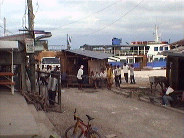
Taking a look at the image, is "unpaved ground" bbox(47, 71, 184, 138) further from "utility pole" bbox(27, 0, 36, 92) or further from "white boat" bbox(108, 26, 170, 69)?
"white boat" bbox(108, 26, 170, 69)

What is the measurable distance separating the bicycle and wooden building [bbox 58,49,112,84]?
41.4ft

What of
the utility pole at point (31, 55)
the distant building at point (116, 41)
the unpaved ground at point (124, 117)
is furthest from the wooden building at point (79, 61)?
the distant building at point (116, 41)

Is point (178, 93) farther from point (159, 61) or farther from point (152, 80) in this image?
point (159, 61)

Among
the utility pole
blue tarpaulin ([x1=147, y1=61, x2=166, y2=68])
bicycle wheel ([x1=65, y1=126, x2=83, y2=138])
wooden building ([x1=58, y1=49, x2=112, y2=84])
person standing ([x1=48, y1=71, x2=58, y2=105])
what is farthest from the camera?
blue tarpaulin ([x1=147, y1=61, x2=166, y2=68])

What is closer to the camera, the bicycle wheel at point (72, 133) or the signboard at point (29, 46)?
the bicycle wheel at point (72, 133)

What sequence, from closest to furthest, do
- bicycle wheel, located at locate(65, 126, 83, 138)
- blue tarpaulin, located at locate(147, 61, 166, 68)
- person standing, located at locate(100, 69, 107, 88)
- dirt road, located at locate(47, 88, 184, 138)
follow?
bicycle wheel, located at locate(65, 126, 83, 138) < dirt road, located at locate(47, 88, 184, 138) < person standing, located at locate(100, 69, 107, 88) < blue tarpaulin, located at locate(147, 61, 166, 68)

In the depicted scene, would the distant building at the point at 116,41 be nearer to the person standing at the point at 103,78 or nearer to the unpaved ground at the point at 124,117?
the person standing at the point at 103,78

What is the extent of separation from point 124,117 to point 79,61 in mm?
12293

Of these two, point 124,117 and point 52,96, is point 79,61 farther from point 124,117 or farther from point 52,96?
point 124,117

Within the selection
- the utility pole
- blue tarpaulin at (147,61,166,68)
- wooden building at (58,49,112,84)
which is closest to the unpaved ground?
the utility pole

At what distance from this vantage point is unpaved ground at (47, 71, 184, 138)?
9047 millimetres

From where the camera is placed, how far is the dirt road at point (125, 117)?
9031mm

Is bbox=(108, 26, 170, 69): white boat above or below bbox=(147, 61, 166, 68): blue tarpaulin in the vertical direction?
above

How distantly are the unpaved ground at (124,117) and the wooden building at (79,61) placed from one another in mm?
5706
